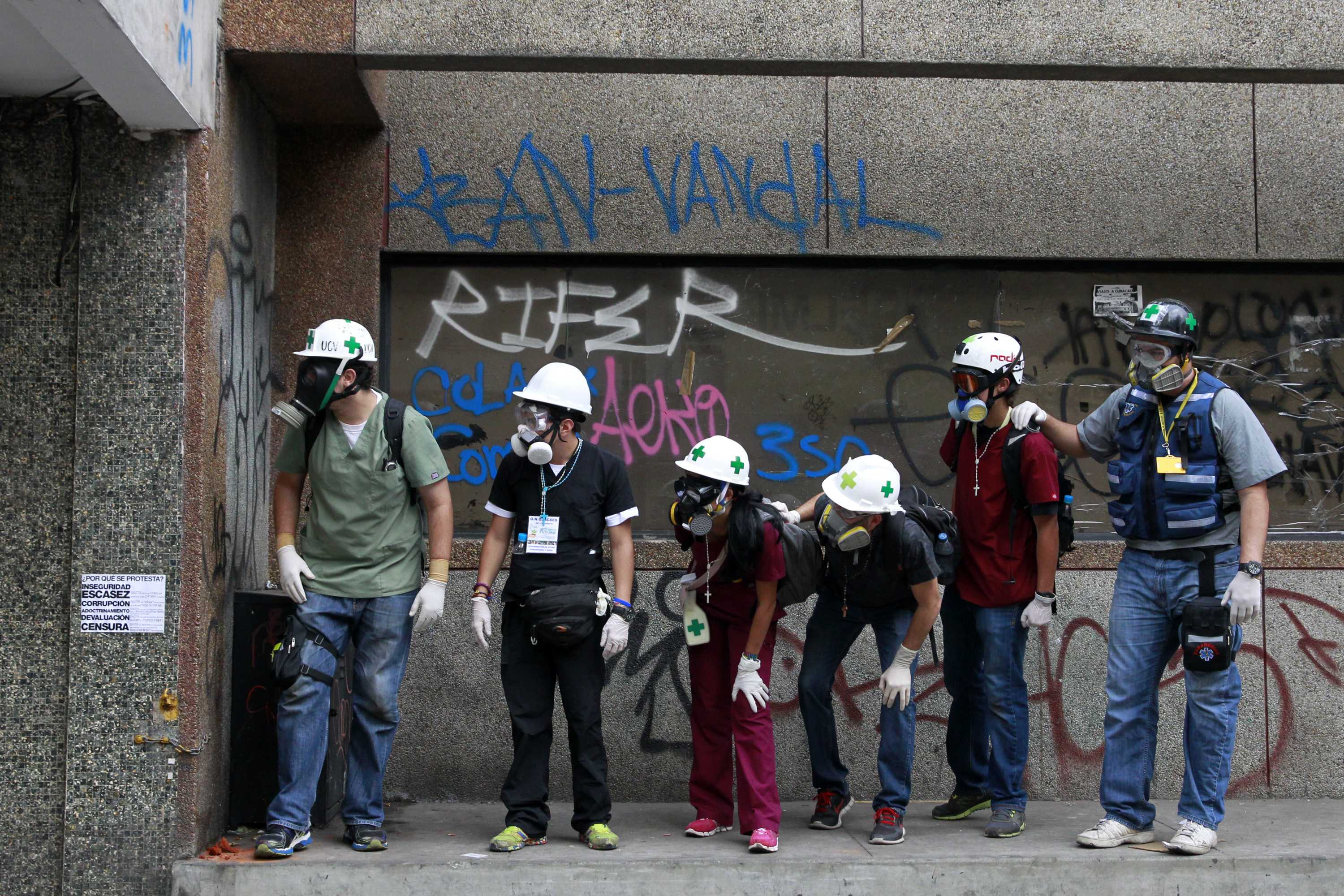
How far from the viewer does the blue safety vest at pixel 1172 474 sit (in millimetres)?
4844

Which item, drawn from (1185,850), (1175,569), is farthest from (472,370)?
(1185,850)

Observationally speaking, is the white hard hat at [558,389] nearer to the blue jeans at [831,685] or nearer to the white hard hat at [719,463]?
the white hard hat at [719,463]

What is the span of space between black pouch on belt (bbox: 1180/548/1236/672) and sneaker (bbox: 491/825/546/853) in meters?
2.60

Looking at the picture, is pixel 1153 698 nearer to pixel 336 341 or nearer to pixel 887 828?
pixel 887 828

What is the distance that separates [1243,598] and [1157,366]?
3.07ft

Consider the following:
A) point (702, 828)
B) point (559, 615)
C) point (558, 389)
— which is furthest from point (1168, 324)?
point (702, 828)

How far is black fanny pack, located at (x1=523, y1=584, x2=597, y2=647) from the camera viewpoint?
16.0 ft

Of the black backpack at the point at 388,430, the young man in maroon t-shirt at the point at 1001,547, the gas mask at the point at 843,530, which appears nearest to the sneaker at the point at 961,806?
the young man in maroon t-shirt at the point at 1001,547

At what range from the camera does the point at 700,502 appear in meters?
4.87

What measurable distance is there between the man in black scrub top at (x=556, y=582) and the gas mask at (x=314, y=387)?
0.70 metres

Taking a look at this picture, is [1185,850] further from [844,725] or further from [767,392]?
[767,392]

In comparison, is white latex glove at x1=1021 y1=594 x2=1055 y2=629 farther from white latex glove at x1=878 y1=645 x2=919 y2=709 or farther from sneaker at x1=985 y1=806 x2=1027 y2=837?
sneaker at x1=985 y1=806 x2=1027 y2=837

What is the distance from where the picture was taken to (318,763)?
4.86 meters

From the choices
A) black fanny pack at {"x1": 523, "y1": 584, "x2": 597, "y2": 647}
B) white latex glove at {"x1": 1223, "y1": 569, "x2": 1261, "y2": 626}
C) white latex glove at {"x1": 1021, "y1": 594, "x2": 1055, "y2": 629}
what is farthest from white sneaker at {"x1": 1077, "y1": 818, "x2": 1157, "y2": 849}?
black fanny pack at {"x1": 523, "y1": 584, "x2": 597, "y2": 647}
